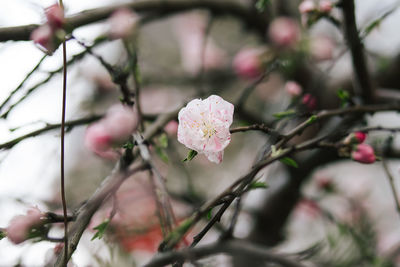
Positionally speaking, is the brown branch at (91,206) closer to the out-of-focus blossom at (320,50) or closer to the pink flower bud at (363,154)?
the pink flower bud at (363,154)

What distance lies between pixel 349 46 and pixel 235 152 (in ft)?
5.46

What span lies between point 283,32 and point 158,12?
1.17ft

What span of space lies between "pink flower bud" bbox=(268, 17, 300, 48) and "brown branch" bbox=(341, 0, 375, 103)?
0.30 m

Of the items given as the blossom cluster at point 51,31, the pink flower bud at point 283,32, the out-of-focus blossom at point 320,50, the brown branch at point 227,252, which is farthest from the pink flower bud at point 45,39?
the out-of-focus blossom at point 320,50

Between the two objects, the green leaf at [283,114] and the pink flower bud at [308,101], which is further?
the pink flower bud at [308,101]

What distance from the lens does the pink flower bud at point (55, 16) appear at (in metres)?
0.42

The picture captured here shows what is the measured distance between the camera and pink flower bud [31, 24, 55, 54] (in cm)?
42

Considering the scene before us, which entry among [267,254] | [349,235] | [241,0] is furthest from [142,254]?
[267,254]

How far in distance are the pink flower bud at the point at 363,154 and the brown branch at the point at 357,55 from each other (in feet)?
0.77

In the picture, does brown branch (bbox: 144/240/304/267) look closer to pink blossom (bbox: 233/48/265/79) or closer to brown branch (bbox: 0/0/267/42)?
brown branch (bbox: 0/0/267/42)

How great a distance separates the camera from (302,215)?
1.31m

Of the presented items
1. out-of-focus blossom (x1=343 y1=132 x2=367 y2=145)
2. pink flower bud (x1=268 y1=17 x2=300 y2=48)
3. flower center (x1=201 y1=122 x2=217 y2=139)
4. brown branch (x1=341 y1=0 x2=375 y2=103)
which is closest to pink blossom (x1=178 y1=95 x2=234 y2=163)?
flower center (x1=201 y1=122 x2=217 y2=139)

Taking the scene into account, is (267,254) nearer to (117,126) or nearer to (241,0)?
(117,126)

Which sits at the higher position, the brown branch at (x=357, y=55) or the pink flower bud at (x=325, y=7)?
the pink flower bud at (x=325, y=7)
